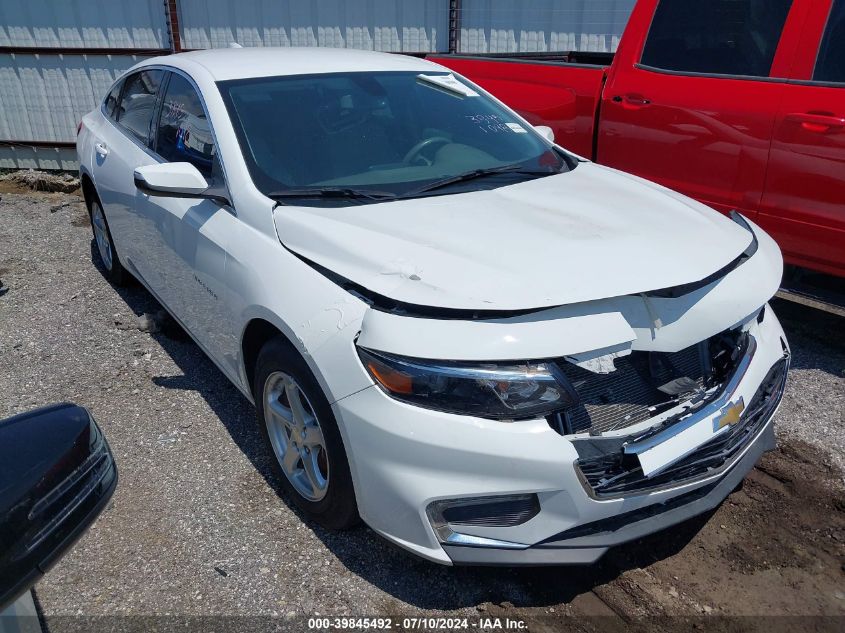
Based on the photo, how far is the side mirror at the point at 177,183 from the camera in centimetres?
314

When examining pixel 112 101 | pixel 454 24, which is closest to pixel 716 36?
pixel 112 101

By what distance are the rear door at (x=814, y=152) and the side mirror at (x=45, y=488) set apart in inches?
148

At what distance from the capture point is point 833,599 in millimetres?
2537

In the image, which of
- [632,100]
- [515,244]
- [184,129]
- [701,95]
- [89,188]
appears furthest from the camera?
[89,188]

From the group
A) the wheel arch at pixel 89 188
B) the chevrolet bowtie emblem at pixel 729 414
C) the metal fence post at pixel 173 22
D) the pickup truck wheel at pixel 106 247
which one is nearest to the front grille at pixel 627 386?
the chevrolet bowtie emblem at pixel 729 414

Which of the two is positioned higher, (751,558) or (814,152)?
(814,152)

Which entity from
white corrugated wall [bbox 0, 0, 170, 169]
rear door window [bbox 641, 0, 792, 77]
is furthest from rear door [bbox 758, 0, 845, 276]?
white corrugated wall [bbox 0, 0, 170, 169]

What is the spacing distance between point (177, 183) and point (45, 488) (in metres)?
2.04

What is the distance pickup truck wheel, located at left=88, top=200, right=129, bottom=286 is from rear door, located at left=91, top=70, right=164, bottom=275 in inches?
11.9

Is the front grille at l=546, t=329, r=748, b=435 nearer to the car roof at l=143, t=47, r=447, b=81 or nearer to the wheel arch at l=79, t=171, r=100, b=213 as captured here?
the car roof at l=143, t=47, r=447, b=81

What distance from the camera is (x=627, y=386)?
243cm

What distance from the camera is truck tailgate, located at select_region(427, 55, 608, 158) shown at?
4.87 meters

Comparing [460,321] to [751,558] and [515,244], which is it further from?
[751,558]

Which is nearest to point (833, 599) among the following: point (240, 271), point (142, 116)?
point (240, 271)
